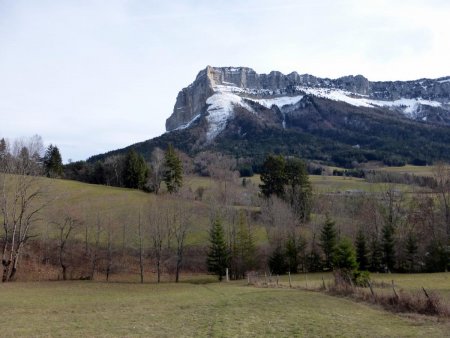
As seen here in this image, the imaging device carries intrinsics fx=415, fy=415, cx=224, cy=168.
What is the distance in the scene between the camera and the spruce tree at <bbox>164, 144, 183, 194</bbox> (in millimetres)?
94312

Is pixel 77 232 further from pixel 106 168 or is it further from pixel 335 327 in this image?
pixel 335 327

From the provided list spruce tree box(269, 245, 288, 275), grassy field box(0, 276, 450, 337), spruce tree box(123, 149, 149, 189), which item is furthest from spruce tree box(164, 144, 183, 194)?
grassy field box(0, 276, 450, 337)

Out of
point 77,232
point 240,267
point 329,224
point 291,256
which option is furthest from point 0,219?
A: point 329,224

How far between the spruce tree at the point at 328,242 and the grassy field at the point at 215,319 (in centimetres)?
3399

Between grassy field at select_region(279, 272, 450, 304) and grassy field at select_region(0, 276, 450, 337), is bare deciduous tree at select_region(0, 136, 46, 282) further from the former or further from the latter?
grassy field at select_region(279, 272, 450, 304)

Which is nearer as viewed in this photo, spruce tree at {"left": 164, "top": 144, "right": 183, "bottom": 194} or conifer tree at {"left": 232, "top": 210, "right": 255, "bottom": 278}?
conifer tree at {"left": 232, "top": 210, "right": 255, "bottom": 278}

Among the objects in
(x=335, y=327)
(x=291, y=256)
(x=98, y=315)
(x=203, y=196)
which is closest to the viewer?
(x=335, y=327)

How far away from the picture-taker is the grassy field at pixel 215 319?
57.5 ft

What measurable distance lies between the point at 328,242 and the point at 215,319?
45.4 m

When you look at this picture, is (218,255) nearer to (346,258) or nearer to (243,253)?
(243,253)

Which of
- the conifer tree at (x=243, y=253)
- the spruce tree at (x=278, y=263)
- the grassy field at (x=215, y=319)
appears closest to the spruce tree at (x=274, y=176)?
the spruce tree at (x=278, y=263)

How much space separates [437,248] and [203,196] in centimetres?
5017

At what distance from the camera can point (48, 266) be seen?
58531 millimetres

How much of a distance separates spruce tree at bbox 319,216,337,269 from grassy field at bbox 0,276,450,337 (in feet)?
112
